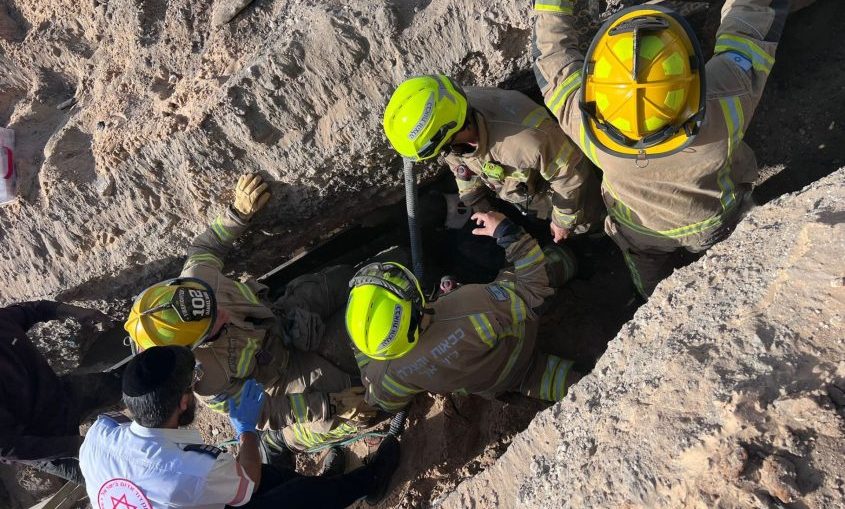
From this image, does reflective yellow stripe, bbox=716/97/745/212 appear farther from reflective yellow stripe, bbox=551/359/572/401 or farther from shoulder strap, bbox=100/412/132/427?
shoulder strap, bbox=100/412/132/427

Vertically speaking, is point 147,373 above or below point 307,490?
above

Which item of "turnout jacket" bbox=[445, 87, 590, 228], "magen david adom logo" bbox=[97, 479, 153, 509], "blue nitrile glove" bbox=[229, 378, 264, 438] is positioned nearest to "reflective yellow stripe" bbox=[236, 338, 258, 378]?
"blue nitrile glove" bbox=[229, 378, 264, 438]

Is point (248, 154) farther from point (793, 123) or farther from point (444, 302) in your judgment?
point (793, 123)

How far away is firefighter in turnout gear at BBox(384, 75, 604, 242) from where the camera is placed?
2.92 meters

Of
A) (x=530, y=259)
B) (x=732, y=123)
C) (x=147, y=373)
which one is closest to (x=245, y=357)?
(x=147, y=373)

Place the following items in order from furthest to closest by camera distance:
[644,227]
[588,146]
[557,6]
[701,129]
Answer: [644,227] → [588,146] → [557,6] → [701,129]

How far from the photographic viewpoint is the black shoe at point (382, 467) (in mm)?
3959

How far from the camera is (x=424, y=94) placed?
9.48 ft

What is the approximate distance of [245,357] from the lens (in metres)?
3.63

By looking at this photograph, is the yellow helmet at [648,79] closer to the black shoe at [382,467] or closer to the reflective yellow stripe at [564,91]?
the reflective yellow stripe at [564,91]

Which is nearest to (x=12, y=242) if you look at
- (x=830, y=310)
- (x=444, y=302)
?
(x=444, y=302)

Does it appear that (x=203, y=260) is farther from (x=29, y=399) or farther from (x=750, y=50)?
(x=750, y=50)

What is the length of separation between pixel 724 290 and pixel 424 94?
1.72m

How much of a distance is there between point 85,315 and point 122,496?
2.20 meters
